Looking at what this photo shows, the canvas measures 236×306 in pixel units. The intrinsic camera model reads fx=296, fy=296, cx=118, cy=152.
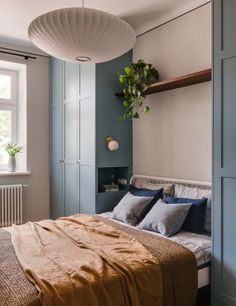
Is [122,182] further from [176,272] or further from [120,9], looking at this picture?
[120,9]

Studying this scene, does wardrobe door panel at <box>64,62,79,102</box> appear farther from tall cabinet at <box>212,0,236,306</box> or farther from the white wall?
tall cabinet at <box>212,0,236,306</box>

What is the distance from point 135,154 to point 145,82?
882mm

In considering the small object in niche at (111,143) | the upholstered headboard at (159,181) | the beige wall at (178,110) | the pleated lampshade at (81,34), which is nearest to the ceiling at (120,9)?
the beige wall at (178,110)

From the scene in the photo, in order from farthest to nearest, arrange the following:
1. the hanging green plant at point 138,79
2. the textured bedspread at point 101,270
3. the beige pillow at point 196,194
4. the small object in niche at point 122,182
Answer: the small object in niche at point 122,182 < the hanging green plant at point 138,79 < the beige pillow at point 196,194 < the textured bedspread at point 101,270

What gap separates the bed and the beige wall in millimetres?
809

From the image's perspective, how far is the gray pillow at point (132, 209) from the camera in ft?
9.08

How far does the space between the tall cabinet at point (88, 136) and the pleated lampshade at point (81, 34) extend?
1364 mm

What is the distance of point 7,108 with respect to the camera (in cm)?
424

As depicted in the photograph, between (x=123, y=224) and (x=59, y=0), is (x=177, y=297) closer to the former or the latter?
(x=123, y=224)

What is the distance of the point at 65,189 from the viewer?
12.8 ft

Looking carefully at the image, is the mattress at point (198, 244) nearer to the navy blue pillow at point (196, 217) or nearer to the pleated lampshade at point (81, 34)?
the navy blue pillow at point (196, 217)

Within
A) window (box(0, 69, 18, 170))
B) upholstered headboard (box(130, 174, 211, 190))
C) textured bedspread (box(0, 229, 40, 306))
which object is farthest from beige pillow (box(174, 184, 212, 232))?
window (box(0, 69, 18, 170))

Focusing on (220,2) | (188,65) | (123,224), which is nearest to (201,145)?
(188,65)

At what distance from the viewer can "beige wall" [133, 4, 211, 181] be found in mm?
2758
